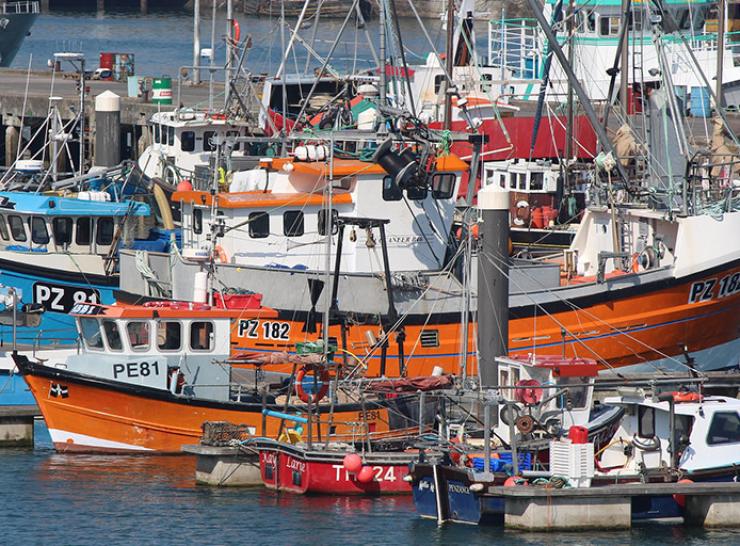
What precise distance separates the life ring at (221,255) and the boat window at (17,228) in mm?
4866

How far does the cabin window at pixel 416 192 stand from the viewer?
28.2m

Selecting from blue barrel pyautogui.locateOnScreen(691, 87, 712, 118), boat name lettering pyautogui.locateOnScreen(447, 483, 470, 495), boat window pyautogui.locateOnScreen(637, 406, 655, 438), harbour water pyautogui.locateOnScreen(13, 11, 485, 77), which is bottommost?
boat name lettering pyautogui.locateOnScreen(447, 483, 470, 495)

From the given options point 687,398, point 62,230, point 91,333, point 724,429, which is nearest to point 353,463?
point 687,398

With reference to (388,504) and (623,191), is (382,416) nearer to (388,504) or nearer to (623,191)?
(388,504)

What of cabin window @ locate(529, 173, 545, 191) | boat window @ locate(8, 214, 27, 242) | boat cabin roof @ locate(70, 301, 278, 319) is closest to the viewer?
boat cabin roof @ locate(70, 301, 278, 319)

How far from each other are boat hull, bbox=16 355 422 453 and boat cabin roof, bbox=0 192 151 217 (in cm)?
754

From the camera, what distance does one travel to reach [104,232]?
3228 centimetres

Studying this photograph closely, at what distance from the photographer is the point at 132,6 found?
11625 centimetres

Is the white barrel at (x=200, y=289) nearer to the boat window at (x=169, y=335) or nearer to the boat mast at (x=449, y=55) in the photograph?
the boat window at (x=169, y=335)

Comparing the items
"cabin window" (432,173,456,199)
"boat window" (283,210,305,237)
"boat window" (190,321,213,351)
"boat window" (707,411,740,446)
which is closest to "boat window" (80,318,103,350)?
"boat window" (190,321,213,351)

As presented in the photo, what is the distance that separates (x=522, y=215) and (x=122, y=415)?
41.1 feet

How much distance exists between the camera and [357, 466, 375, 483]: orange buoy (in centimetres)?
2222

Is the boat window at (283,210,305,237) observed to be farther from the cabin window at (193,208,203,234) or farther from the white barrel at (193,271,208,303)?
the white barrel at (193,271,208,303)

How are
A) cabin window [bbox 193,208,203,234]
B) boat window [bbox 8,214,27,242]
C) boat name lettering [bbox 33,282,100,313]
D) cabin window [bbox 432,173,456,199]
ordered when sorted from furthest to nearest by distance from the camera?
boat window [bbox 8,214,27,242], boat name lettering [bbox 33,282,100,313], cabin window [bbox 193,208,203,234], cabin window [bbox 432,173,456,199]
